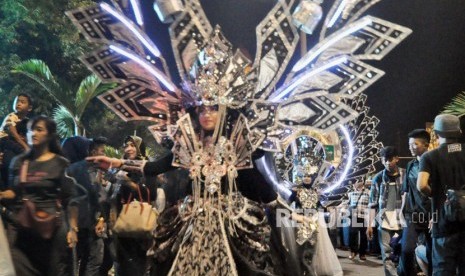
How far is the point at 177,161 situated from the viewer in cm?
482

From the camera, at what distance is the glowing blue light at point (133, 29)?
5047mm

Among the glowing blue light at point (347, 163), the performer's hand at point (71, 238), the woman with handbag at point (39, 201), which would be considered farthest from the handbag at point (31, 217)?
the glowing blue light at point (347, 163)

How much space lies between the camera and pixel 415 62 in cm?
1762

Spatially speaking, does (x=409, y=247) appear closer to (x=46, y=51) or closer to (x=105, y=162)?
(x=105, y=162)

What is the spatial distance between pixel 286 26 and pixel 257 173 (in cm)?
133

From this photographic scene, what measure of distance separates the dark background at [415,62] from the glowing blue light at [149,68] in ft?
24.5

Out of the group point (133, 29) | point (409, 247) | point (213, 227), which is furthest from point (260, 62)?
point (409, 247)

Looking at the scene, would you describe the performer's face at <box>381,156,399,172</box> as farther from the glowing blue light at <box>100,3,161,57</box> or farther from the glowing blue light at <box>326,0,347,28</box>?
the glowing blue light at <box>100,3,161,57</box>

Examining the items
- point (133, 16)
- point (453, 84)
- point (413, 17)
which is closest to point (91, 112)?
point (413, 17)

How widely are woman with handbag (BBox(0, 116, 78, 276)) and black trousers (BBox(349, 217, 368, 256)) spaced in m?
8.71

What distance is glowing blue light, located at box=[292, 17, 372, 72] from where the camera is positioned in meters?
5.12

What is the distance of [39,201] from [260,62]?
221 cm

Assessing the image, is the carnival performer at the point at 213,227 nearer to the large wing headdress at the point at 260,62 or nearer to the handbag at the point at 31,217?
the large wing headdress at the point at 260,62
